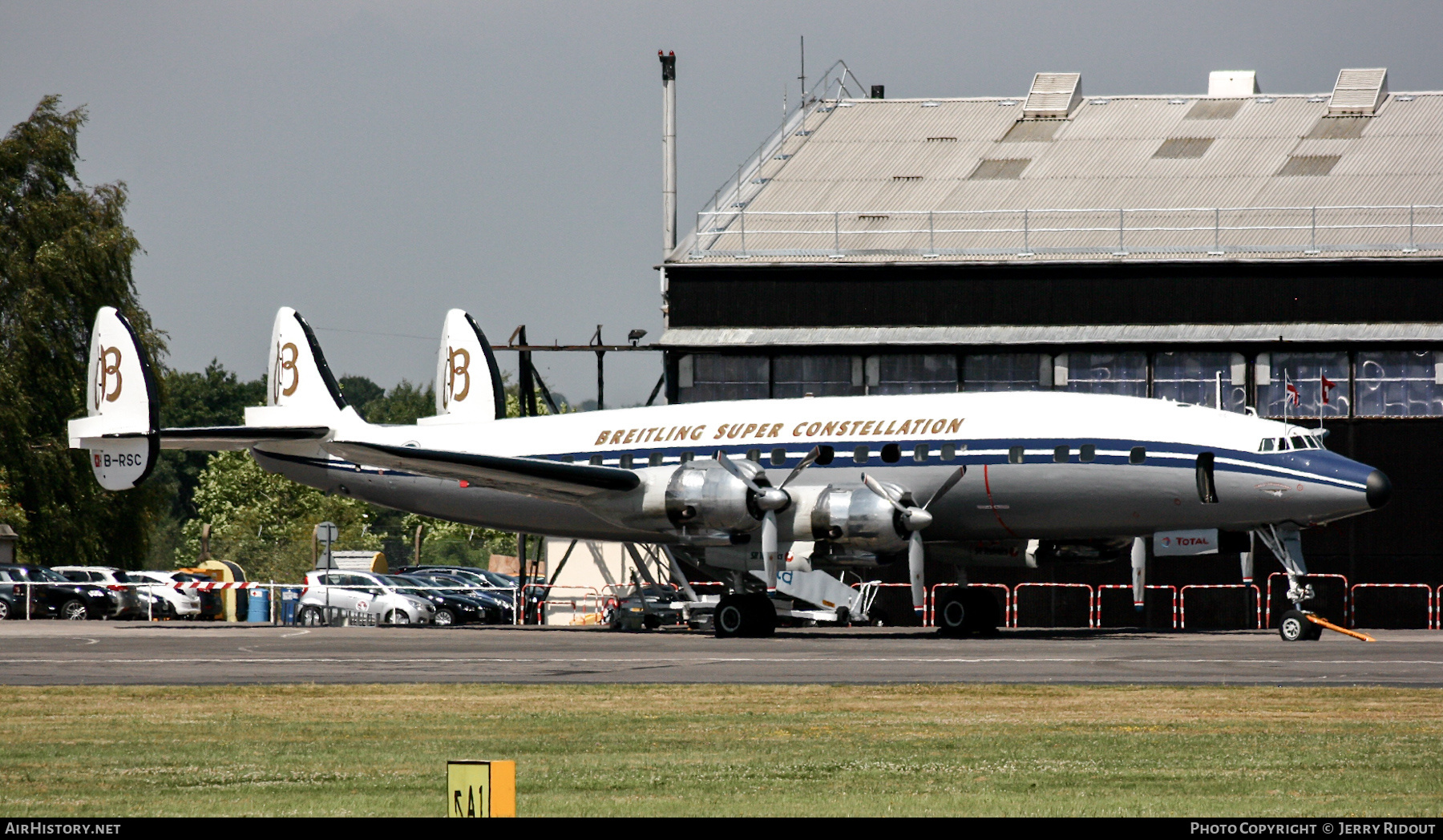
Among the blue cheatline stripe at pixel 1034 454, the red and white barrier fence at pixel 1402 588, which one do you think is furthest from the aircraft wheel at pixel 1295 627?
the red and white barrier fence at pixel 1402 588

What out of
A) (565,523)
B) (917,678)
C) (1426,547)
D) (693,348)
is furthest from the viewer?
(693,348)

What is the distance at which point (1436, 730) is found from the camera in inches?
522

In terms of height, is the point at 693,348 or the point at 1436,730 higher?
the point at 693,348

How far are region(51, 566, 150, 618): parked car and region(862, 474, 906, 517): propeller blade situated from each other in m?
22.6

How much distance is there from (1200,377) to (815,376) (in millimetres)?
9804

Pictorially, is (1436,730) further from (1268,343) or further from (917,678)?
(1268,343)

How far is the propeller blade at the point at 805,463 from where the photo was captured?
2926 centimetres

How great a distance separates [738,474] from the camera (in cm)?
2933

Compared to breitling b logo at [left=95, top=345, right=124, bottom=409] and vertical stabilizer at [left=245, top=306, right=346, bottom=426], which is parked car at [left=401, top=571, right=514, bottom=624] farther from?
breitling b logo at [left=95, top=345, right=124, bottom=409]

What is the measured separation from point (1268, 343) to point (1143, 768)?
106 ft

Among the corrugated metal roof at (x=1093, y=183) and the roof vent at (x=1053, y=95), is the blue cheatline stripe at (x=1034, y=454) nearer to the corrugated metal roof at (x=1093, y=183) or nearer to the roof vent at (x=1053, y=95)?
the corrugated metal roof at (x=1093, y=183)

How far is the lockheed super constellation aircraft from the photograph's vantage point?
89.9ft

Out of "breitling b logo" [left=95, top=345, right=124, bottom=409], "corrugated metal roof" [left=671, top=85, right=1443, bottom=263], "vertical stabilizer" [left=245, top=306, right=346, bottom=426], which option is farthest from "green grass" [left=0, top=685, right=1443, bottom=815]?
"corrugated metal roof" [left=671, top=85, right=1443, bottom=263]
